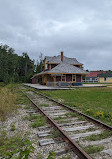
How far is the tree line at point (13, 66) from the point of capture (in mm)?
35125

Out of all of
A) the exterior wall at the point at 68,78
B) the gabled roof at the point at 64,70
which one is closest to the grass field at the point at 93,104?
the gabled roof at the point at 64,70

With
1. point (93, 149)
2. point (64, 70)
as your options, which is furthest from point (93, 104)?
point (64, 70)

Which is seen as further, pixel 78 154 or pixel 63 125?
pixel 63 125

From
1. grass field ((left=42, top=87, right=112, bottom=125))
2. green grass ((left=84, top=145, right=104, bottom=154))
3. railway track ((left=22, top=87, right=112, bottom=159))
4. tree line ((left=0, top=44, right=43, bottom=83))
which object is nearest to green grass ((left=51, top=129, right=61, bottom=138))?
railway track ((left=22, top=87, right=112, bottom=159))

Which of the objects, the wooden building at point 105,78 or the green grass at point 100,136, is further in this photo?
the wooden building at point 105,78

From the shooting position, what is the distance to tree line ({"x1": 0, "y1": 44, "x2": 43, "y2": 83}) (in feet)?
115

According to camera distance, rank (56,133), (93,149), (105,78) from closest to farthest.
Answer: (93,149) < (56,133) < (105,78)

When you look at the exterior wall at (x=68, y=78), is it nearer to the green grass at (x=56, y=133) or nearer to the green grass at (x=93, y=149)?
the green grass at (x=56, y=133)

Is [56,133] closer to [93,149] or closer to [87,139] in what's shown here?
[87,139]

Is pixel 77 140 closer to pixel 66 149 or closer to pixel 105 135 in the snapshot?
pixel 66 149

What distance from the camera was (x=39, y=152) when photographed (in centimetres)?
285

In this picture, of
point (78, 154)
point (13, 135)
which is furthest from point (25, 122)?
point (78, 154)

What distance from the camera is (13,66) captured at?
4506 centimetres

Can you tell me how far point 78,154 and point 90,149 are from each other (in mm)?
349
